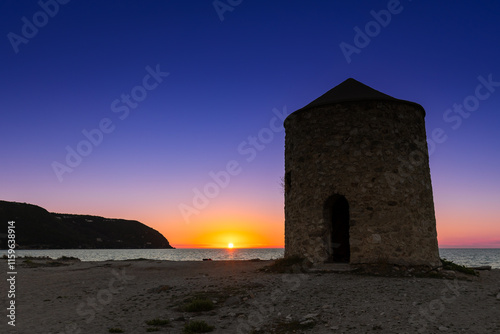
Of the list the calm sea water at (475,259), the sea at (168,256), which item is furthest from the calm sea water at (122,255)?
the calm sea water at (475,259)

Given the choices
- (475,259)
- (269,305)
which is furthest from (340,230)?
(475,259)

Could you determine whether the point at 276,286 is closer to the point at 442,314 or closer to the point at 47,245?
the point at 442,314

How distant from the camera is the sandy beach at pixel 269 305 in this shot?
5945 millimetres

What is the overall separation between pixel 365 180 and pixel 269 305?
509 centimetres

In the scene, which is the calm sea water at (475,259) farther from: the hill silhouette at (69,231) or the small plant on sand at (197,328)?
the hill silhouette at (69,231)

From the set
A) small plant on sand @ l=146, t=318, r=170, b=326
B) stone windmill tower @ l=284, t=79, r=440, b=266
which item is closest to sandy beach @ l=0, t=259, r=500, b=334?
small plant on sand @ l=146, t=318, r=170, b=326

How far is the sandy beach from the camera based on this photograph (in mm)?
5945

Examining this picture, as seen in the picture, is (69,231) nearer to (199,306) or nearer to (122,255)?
(122,255)

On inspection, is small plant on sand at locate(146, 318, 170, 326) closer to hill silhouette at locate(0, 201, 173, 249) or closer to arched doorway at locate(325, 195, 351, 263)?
arched doorway at locate(325, 195, 351, 263)

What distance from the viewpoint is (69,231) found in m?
86.2

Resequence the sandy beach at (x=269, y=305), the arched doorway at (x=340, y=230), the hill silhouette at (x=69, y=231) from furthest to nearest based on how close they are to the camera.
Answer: the hill silhouette at (x=69, y=231)
the arched doorway at (x=340, y=230)
the sandy beach at (x=269, y=305)

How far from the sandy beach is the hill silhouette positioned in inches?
2533

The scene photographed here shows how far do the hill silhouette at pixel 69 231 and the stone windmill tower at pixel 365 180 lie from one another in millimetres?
65316

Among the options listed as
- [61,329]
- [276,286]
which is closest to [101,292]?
[61,329]
